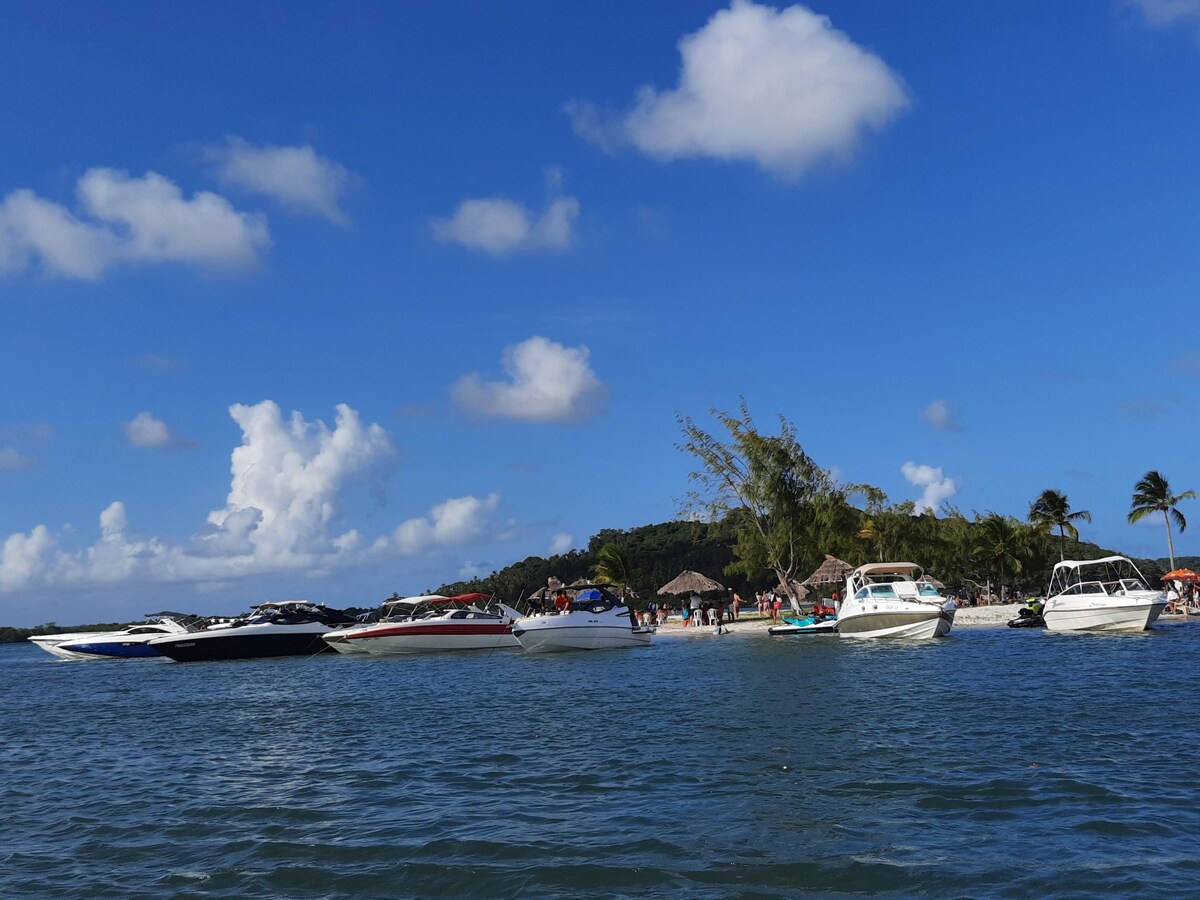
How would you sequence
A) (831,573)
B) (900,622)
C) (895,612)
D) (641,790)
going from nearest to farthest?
(641,790), (895,612), (900,622), (831,573)

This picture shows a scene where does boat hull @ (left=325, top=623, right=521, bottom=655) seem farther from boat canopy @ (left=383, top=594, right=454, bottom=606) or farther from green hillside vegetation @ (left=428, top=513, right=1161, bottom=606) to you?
green hillside vegetation @ (left=428, top=513, right=1161, bottom=606)

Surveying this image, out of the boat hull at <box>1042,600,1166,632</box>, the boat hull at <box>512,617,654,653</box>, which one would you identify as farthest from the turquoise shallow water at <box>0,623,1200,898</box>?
the boat hull at <box>1042,600,1166,632</box>

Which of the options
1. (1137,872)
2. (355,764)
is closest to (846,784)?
(1137,872)

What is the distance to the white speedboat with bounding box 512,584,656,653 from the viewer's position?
137 ft

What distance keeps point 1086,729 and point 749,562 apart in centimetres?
4221

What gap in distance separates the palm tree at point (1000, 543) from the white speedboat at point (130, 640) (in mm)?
51627

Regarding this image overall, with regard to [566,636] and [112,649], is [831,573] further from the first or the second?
[112,649]

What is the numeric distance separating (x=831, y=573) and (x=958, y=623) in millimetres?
10066

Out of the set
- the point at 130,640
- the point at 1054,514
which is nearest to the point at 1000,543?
the point at 1054,514

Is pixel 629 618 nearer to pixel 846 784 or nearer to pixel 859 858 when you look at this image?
pixel 846 784

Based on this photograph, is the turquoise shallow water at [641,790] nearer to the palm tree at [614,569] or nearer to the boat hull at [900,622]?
the boat hull at [900,622]

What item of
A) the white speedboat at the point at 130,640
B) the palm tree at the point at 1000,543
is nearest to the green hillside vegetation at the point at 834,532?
the palm tree at the point at 1000,543

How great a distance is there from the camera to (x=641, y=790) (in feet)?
42.7

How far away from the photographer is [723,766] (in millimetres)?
14430
